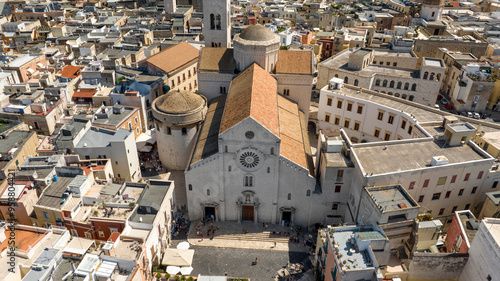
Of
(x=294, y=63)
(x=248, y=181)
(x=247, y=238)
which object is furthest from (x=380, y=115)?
(x=247, y=238)

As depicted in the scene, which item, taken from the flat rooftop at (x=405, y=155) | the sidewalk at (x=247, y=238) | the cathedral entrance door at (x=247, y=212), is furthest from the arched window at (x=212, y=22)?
the sidewalk at (x=247, y=238)

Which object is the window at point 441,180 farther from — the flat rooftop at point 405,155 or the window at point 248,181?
the window at point 248,181

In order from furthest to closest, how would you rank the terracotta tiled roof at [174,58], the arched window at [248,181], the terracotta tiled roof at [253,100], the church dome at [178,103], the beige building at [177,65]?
the terracotta tiled roof at [174,58] < the beige building at [177,65] < the church dome at [178,103] < the arched window at [248,181] < the terracotta tiled roof at [253,100]

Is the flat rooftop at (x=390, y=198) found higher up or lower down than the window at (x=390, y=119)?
lower down

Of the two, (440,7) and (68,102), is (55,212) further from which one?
(440,7)

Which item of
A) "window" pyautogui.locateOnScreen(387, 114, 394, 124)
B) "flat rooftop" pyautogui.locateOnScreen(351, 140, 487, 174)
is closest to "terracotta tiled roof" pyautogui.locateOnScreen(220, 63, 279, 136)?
"flat rooftop" pyautogui.locateOnScreen(351, 140, 487, 174)

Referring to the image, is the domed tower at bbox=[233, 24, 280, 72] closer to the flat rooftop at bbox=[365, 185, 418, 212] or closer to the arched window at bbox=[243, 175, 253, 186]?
the arched window at bbox=[243, 175, 253, 186]

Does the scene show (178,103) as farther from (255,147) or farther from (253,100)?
(255,147)
